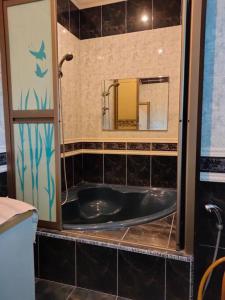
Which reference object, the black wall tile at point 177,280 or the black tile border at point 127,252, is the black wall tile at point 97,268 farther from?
the black wall tile at point 177,280

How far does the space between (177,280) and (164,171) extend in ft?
4.59

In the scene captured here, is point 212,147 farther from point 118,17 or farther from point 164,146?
point 118,17

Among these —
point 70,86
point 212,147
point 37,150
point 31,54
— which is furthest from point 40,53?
point 212,147

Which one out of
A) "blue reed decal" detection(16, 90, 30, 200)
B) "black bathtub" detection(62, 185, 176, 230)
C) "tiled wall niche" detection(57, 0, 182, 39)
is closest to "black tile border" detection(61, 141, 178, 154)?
"black bathtub" detection(62, 185, 176, 230)

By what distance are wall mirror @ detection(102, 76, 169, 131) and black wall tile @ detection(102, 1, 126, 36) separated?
0.60 m

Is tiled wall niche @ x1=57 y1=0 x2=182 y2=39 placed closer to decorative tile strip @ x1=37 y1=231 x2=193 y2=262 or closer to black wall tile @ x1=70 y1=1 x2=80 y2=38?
black wall tile @ x1=70 y1=1 x2=80 y2=38

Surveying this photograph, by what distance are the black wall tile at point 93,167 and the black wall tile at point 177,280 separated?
169 cm

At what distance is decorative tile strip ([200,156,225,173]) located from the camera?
1.40 metres

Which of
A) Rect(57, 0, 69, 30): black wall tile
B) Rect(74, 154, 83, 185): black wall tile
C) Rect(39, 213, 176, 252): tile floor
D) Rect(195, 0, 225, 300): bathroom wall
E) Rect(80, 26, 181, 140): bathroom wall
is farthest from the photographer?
Rect(74, 154, 83, 185): black wall tile

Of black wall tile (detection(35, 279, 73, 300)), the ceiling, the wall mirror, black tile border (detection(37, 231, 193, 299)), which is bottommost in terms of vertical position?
black wall tile (detection(35, 279, 73, 300))

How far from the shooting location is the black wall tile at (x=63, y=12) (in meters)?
2.52

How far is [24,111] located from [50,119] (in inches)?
9.8

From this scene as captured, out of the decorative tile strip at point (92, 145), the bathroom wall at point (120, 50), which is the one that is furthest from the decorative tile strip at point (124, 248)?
the decorative tile strip at point (92, 145)

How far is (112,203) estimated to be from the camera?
2.84 m
